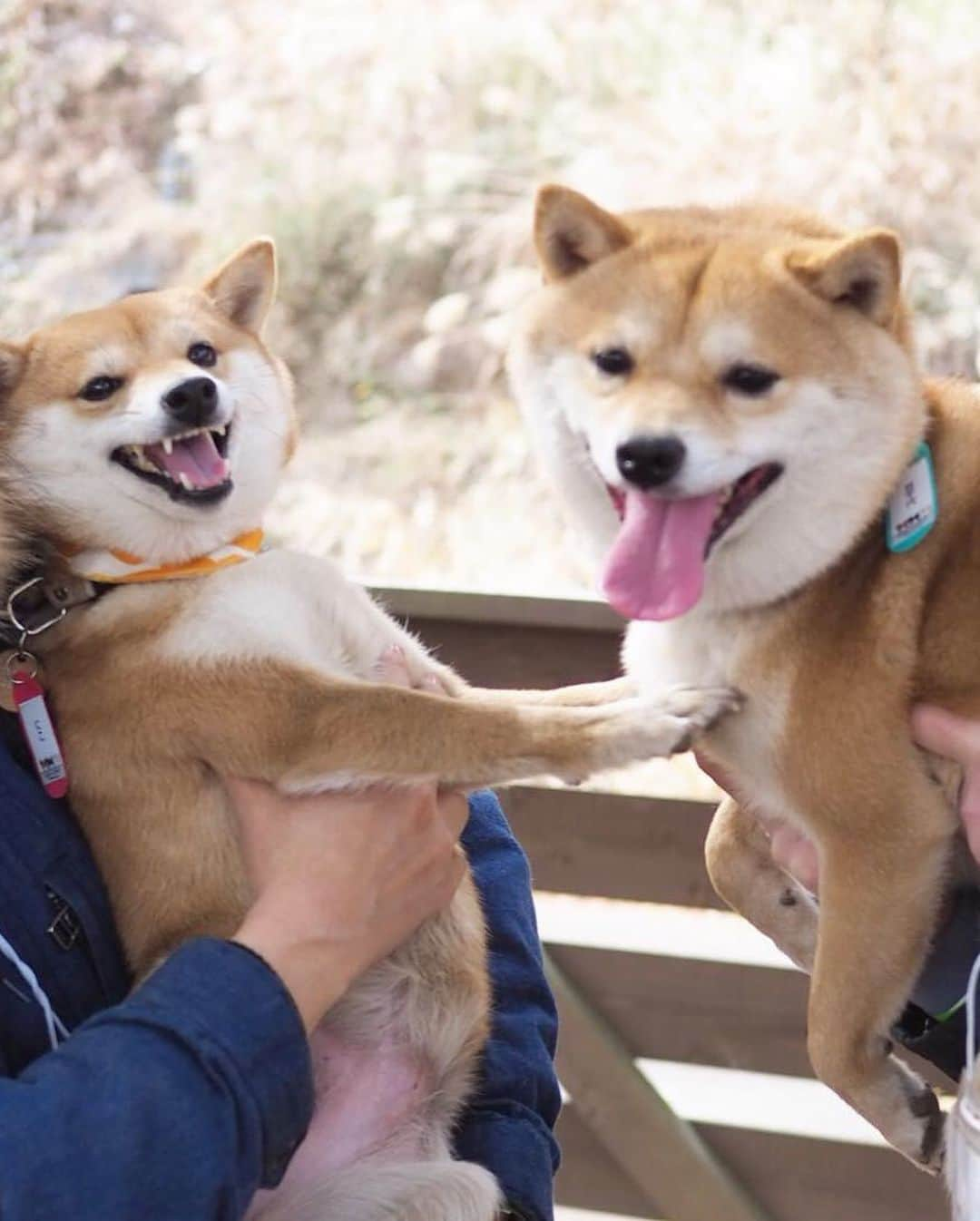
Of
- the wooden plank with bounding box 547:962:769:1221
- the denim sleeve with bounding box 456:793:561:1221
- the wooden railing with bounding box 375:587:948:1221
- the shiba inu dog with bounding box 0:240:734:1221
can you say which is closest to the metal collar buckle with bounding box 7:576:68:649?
the shiba inu dog with bounding box 0:240:734:1221

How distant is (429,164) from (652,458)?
3.91 meters

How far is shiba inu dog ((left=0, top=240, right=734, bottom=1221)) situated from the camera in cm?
116

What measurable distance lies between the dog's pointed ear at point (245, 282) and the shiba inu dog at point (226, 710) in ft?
0.39

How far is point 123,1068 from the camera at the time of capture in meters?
0.84

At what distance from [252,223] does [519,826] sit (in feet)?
11.0

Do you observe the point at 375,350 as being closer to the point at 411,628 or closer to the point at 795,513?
the point at 411,628

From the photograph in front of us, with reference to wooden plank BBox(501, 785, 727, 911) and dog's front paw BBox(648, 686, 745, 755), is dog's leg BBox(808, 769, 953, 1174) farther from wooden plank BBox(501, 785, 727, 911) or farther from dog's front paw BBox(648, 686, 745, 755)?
wooden plank BBox(501, 785, 727, 911)

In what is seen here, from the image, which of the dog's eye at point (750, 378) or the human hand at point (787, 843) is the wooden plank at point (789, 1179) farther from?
the dog's eye at point (750, 378)

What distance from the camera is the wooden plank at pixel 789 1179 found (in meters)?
2.00

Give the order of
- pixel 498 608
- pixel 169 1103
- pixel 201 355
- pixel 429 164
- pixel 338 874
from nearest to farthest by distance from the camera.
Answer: pixel 169 1103, pixel 338 874, pixel 201 355, pixel 498 608, pixel 429 164

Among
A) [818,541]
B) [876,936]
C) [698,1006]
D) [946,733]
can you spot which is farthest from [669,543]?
[698,1006]

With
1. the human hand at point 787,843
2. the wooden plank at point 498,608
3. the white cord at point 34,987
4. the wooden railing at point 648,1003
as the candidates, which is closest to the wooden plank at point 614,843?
the wooden railing at point 648,1003

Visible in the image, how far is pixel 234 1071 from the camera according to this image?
87cm

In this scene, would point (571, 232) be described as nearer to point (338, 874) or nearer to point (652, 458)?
point (652, 458)
